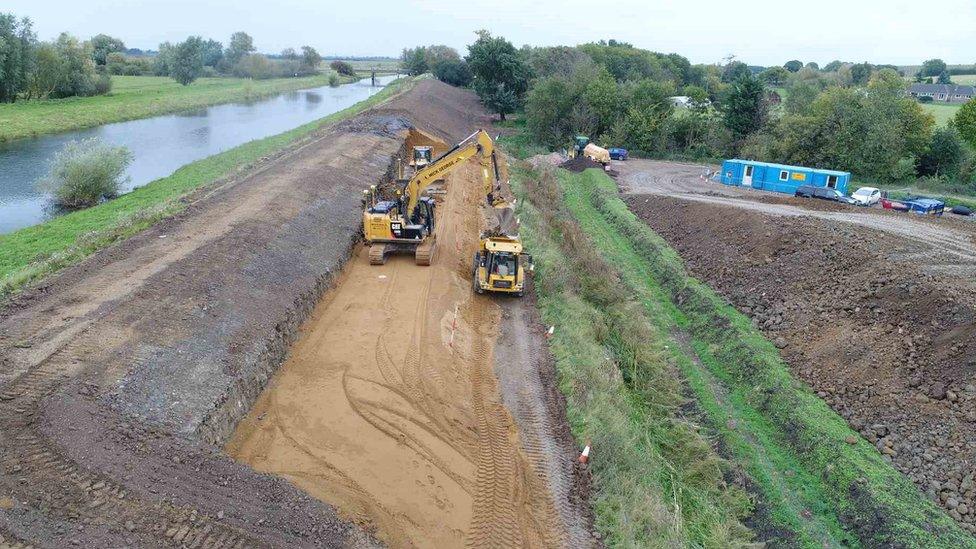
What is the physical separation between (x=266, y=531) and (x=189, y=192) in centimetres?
2266

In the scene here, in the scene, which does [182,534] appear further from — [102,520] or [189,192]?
[189,192]

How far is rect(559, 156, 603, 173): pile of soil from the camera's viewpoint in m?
43.6

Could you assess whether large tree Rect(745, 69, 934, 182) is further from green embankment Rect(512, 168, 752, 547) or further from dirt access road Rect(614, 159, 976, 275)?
green embankment Rect(512, 168, 752, 547)

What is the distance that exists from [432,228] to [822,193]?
24.1 meters

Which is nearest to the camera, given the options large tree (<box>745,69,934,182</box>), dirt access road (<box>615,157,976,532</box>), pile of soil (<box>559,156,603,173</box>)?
dirt access road (<box>615,157,976,532</box>)

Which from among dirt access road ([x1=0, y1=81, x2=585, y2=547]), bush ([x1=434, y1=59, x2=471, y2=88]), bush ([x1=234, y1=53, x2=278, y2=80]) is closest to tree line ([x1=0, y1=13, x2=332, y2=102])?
bush ([x1=234, y1=53, x2=278, y2=80])

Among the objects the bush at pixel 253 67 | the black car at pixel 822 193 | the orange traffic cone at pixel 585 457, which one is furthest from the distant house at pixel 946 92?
the bush at pixel 253 67

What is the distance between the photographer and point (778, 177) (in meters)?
37.7

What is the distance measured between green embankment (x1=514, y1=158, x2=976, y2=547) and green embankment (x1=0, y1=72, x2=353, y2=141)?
50.3 m

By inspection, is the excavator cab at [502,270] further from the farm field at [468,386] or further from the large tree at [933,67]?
the large tree at [933,67]

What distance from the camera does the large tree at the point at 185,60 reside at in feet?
323

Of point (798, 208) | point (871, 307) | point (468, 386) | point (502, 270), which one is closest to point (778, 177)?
point (798, 208)

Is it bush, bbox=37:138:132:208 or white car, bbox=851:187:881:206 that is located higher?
white car, bbox=851:187:881:206

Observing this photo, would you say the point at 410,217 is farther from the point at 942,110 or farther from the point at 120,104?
the point at 942,110
